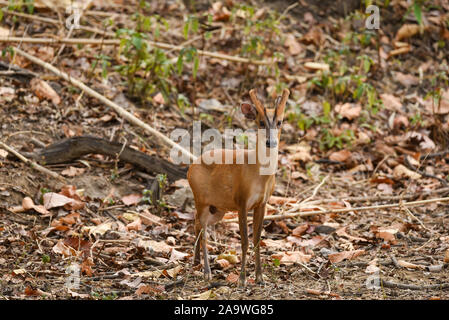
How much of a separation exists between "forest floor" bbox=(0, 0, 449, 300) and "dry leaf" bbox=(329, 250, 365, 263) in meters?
0.01

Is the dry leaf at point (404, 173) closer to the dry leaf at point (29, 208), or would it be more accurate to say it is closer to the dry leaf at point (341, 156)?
the dry leaf at point (341, 156)

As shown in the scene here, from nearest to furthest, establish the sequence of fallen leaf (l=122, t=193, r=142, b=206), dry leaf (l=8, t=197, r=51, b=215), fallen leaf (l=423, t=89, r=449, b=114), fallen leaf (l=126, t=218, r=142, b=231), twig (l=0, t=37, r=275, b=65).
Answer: dry leaf (l=8, t=197, r=51, b=215) → fallen leaf (l=126, t=218, r=142, b=231) → fallen leaf (l=122, t=193, r=142, b=206) → twig (l=0, t=37, r=275, b=65) → fallen leaf (l=423, t=89, r=449, b=114)

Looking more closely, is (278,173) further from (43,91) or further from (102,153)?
(43,91)

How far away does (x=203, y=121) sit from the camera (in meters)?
8.29

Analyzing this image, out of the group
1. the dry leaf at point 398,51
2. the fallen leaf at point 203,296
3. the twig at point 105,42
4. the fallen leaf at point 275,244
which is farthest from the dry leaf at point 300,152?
the fallen leaf at point 203,296

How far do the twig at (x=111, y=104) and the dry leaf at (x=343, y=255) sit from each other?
7.25 feet

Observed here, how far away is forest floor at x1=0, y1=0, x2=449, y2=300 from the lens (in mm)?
4973

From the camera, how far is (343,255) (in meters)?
5.40

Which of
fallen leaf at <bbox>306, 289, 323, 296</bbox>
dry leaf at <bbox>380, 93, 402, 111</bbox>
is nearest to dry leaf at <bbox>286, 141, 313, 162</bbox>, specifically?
dry leaf at <bbox>380, 93, 402, 111</bbox>

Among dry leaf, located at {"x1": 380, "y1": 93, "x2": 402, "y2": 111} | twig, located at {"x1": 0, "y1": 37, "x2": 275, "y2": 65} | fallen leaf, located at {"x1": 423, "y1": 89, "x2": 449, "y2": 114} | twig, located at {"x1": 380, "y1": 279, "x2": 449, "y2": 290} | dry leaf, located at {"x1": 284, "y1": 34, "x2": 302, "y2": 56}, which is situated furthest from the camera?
dry leaf, located at {"x1": 284, "y1": 34, "x2": 302, "y2": 56}

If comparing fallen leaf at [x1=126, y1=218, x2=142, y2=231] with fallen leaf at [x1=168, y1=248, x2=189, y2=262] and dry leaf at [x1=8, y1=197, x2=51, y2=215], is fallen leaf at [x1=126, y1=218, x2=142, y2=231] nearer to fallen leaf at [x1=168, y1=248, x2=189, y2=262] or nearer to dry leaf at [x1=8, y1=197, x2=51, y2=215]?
fallen leaf at [x1=168, y1=248, x2=189, y2=262]

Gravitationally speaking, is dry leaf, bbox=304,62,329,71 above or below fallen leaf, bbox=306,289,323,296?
above

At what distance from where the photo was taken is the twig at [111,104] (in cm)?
Answer: 716
